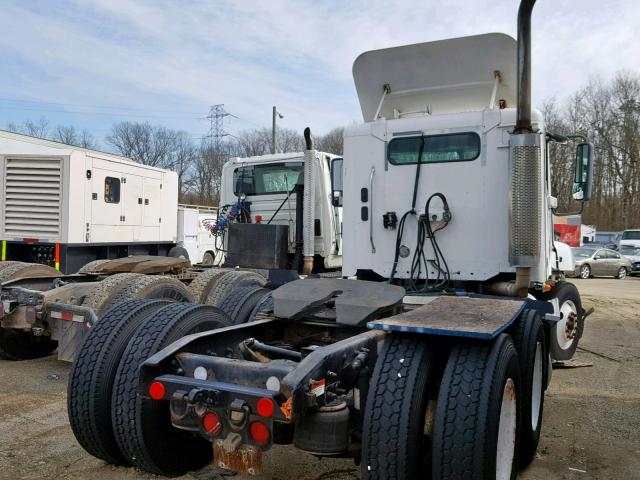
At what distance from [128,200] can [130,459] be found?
31.2 ft

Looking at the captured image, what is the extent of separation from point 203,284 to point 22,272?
2248 mm

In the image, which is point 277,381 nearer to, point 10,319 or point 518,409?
point 518,409

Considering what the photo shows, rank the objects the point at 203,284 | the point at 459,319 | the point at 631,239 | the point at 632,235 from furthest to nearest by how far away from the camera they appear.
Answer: the point at 632,235 < the point at 631,239 < the point at 203,284 < the point at 459,319

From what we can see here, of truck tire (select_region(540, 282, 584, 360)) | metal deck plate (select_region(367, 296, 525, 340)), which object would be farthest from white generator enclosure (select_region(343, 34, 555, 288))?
metal deck plate (select_region(367, 296, 525, 340))

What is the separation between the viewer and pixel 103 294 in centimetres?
639

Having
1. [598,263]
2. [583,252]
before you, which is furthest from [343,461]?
[598,263]

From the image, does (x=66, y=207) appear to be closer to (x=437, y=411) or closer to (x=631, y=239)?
(x=437, y=411)

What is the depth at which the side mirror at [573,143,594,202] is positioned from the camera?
5.36m

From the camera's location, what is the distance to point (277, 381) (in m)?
3.04

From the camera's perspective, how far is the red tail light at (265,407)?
2.84 m

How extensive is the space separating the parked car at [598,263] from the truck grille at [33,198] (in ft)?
72.1

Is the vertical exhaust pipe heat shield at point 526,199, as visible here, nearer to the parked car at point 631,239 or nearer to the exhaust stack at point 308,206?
the exhaust stack at point 308,206

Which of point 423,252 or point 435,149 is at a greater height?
point 435,149

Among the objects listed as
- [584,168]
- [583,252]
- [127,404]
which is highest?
[584,168]
